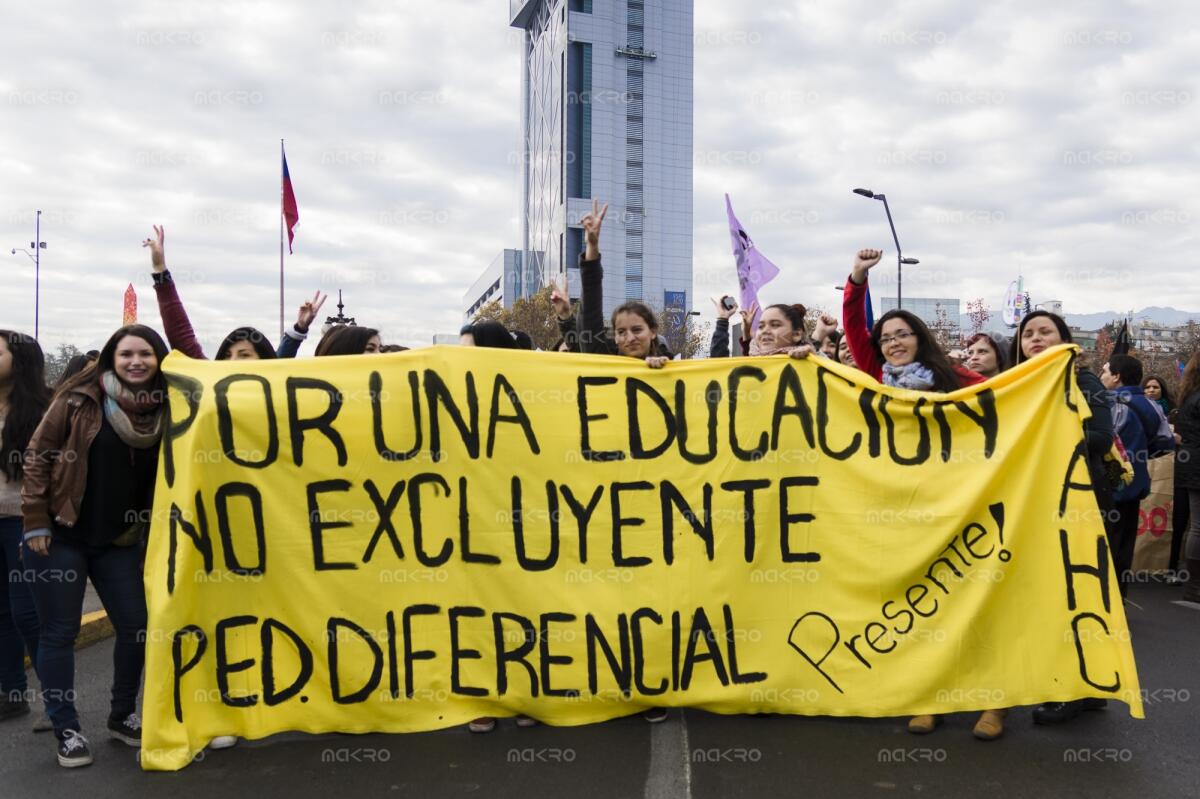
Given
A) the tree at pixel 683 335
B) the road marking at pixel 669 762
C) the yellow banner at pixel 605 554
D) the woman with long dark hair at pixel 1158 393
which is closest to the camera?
the road marking at pixel 669 762

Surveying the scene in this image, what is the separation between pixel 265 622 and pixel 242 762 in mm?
571

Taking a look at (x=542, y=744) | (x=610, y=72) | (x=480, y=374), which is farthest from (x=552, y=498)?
(x=610, y=72)

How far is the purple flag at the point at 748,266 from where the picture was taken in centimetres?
683

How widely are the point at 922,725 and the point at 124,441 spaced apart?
369 cm

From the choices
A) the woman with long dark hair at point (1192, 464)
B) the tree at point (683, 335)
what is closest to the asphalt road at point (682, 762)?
the woman with long dark hair at point (1192, 464)

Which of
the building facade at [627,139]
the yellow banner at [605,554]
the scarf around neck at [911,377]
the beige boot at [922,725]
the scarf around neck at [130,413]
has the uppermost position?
A: the building facade at [627,139]

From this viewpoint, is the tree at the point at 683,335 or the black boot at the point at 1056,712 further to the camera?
the tree at the point at 683,335

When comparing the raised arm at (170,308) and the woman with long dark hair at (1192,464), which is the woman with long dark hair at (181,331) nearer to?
the raised arm at (170,308)

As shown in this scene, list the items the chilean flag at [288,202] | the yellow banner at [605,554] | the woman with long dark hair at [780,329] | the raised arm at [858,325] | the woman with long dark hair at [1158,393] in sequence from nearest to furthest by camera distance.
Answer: the yellow banner at [605,554], the raised arm at [858,325], the woman with long dark hair at [780,329], the woman with long dark hair at [1158,393], the chilean flag at [288,202]

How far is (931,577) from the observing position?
384cm

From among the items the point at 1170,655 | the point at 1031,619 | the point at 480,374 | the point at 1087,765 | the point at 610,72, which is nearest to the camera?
the point at 1087,765

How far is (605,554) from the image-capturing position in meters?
3.95

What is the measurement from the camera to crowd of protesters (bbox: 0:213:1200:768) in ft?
12.0

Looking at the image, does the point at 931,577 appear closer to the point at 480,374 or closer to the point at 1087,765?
the point at 1087,765
